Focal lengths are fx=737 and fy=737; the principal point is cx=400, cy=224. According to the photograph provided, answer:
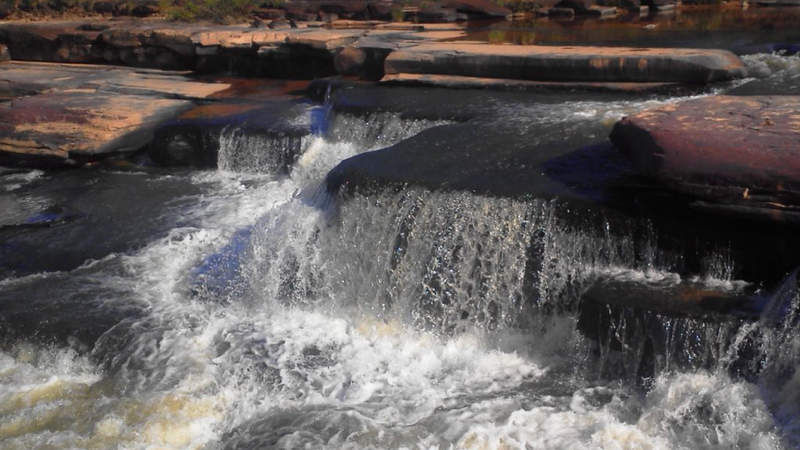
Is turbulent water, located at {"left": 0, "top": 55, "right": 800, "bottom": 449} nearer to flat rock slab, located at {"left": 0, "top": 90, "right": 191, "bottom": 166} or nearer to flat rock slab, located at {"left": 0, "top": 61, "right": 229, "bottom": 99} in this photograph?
flat rock slab, located at {"left": 0, "top": 90, "right": 191, "bottom": 166}

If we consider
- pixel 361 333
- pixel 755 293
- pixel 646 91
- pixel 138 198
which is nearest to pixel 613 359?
pixel 755 293

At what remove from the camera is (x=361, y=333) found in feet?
17.0

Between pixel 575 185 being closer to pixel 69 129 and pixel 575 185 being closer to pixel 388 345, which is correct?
pixel 388 345

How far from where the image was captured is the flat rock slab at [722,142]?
390 centimetres

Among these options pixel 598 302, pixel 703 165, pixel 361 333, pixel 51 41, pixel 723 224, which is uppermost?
pixel 51 41

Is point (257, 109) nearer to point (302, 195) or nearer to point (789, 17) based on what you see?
point (302, 195)

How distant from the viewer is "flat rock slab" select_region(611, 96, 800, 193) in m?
3.90

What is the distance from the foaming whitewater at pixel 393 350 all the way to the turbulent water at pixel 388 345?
0.01m

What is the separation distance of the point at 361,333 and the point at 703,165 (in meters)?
2.49

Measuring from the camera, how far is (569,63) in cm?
745

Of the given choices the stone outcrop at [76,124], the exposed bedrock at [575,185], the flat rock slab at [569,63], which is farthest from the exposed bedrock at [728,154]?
the stone outcrop at [76,124]

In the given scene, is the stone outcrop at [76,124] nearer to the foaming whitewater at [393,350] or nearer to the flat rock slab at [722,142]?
the foaming whitewater at [393,350]

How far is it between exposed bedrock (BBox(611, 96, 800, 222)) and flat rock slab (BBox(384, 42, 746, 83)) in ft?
7.63

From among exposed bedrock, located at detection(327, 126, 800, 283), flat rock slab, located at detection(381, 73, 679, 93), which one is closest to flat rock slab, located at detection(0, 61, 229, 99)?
flat rock slab, located at detection(381, 73, 679, 93)
